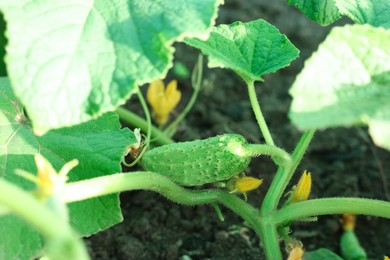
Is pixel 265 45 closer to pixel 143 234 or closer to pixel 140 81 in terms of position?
pixel 140 81

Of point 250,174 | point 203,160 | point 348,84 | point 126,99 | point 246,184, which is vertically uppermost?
point 348,84

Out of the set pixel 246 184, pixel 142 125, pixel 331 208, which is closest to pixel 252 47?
pixel 246 184

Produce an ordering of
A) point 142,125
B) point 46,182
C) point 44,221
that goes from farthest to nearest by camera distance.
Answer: point 142,125
point 46,182
point 44,221

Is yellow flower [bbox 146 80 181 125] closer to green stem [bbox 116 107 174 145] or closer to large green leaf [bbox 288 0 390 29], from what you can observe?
green stem [bbox 116 107 174 145]

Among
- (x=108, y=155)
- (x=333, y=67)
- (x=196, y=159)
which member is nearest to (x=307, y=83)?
(x=333, y=67)

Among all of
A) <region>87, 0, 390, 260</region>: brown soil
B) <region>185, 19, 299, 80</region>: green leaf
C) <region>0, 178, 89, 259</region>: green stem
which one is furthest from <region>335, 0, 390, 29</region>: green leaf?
<region>0, 178, 89, 259</region>: green stem

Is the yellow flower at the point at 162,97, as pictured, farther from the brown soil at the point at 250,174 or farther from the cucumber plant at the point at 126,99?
the cucumber plant at the point at 126,99

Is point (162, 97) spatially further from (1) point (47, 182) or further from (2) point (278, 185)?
(1) point (47, 182)

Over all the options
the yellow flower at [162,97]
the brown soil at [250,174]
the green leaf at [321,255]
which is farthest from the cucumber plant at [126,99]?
the yellow flower at [162,97]
